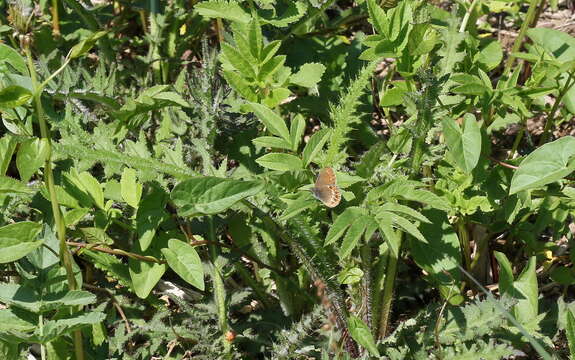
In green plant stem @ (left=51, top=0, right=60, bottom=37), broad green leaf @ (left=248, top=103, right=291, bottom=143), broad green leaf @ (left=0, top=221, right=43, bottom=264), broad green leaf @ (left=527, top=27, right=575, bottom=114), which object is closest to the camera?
broad green leaf @ (left=0, top=221, right=43, bottom=264)

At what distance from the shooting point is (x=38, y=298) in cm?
211

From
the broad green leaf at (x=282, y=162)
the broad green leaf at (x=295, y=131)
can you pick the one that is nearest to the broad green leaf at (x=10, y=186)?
the broad green leaf at (x=282, y=162)

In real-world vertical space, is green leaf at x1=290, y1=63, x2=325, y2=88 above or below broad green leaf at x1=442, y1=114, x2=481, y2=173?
above

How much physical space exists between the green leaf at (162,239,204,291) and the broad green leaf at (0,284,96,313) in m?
0.27

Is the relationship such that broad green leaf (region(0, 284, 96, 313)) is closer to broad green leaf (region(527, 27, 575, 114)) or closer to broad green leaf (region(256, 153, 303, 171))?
broad green leaf (region(256, 153, 303, 171))

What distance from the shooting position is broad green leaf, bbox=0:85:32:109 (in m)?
1.74

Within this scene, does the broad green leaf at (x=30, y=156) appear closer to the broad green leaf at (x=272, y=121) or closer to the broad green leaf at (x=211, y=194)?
the broad green leaf at (x=211, y=194)

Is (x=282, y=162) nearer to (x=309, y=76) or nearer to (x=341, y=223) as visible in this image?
(x=341, y=223)

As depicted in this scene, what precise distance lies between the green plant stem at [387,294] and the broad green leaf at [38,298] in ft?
3.46

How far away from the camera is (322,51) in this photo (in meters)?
3.26

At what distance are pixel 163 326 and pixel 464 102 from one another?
138 centimetres

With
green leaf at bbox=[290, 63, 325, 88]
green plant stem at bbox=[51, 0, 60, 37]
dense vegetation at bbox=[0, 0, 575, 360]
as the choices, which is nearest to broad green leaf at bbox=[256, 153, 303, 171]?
dense vegetation at bbox=[0, 0, 575, 360]

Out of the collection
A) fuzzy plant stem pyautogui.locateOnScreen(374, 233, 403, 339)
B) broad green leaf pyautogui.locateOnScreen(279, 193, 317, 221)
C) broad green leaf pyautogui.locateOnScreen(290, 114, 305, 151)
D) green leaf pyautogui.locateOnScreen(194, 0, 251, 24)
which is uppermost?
green leaf pyautogui.locateOnScreen(194, 0, 251, 24)

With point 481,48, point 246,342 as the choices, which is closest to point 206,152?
point 246,342
